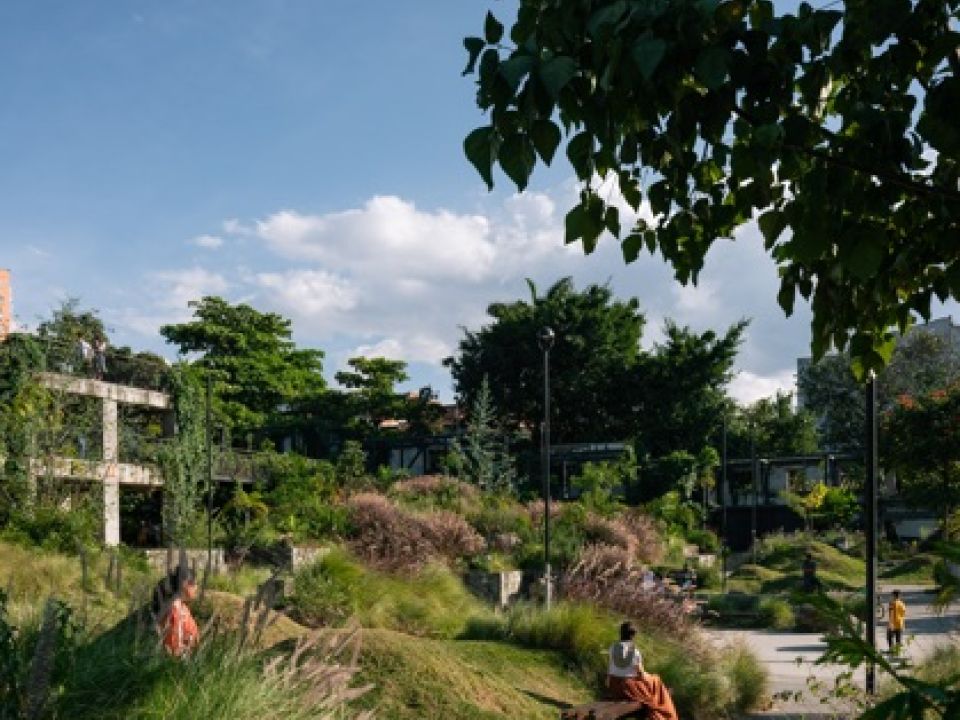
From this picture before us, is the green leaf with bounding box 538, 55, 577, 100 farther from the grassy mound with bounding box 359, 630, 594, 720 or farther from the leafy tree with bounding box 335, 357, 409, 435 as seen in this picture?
the leafy tree with bounding box 335, 357, 409, 435

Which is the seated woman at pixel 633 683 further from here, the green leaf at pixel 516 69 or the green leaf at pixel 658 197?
the green leaf at pixel 516 69

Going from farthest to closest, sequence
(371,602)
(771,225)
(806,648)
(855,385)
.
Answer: (855,385) < (806,648) < (371,602) < (771,225)

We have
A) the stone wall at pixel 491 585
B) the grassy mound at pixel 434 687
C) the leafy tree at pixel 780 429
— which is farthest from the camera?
the leafy tree at pixel 780 429

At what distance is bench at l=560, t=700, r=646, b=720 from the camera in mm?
10852

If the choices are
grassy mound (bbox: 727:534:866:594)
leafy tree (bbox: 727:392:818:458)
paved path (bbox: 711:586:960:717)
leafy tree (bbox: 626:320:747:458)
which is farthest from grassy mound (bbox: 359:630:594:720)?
leafy tree (bbox: 727:392:818:458)

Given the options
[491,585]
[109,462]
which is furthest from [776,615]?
[109,462]

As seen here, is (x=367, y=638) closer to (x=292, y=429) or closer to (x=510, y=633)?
(x=510, y=633)

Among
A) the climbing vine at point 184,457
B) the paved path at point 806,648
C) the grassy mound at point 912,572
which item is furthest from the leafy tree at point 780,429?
the climbing vine at point 184,457

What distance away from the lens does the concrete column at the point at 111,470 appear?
3303cm

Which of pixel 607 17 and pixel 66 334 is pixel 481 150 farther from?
pixel 66 334

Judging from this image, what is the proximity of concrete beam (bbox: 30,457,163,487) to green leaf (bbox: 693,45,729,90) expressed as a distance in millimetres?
27899

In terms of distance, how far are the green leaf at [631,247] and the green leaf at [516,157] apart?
1247 mm

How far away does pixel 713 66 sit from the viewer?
3.08 m

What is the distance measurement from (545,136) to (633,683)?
9744 mm
